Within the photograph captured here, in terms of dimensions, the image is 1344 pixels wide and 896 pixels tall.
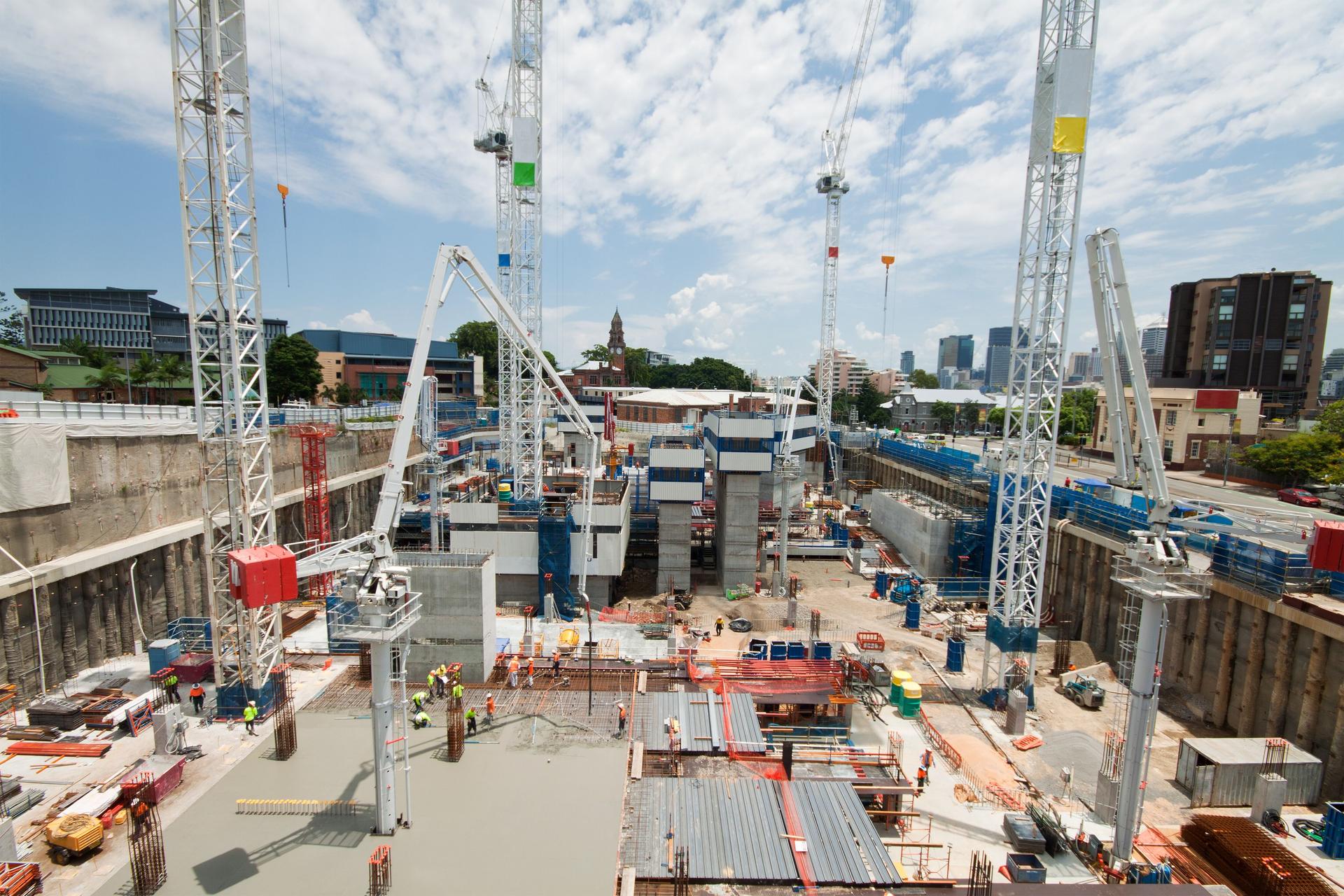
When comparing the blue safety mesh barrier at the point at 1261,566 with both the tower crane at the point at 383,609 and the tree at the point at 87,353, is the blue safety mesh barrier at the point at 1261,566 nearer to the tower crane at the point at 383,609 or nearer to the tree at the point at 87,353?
the tower crane at the point at 383,609

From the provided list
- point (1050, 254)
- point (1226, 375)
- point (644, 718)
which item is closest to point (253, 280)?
point (644, 718)

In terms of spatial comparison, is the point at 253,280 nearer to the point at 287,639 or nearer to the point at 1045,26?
the point at 287,639

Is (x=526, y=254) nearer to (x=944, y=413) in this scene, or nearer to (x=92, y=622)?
(x=92, y=622)

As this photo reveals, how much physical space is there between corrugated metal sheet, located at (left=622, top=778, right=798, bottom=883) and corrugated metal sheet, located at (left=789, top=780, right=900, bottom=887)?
630mm

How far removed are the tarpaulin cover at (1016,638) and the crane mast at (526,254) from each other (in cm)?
2706

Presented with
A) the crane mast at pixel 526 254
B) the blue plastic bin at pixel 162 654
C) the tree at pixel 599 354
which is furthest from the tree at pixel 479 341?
the blue plastic bin at pixel 162 654

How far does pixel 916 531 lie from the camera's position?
148 feet

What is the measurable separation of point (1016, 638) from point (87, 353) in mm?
99871

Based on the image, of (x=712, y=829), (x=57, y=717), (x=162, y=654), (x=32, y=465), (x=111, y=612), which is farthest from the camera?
(x=111, y=612)

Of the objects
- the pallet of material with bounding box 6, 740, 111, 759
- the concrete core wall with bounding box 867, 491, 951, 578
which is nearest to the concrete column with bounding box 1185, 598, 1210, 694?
the concrete core wall with bounding box 867, 491, 951, 578

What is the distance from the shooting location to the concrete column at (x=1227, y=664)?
24.8m

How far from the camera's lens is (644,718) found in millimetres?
20469

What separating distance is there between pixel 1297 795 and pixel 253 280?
130 feet

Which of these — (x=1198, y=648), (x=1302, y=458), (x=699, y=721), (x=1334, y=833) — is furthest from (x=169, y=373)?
(x=1302, y=458)
